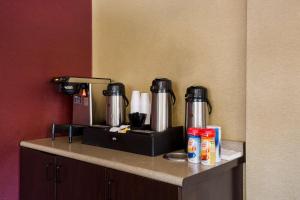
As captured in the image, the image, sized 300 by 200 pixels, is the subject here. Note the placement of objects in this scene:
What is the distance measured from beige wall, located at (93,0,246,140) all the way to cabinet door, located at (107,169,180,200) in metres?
0.67

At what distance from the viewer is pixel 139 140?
1661mm

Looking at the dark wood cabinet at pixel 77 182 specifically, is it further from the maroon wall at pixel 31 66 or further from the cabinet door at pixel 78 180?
the maroon wall at pixel 31 66

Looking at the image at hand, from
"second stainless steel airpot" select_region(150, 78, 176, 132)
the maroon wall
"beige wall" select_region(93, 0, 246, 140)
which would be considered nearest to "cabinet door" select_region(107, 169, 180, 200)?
"second stainless steel airpot" select_region(150, 78, 176, 132)

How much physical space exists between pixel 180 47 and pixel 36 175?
131 cm

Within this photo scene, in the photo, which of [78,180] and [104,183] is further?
[78,180]

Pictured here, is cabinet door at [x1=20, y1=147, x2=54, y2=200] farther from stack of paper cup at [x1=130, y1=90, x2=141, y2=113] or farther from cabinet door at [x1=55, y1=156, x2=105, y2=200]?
stack of paper cup at [x1=130, y1=90, x2=141, y2=113]

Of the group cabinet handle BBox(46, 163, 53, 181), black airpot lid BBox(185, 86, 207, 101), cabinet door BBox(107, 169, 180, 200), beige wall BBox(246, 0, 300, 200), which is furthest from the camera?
cabinet handle BBox(46, 163, 53, 181)

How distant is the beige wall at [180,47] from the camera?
5.69ft

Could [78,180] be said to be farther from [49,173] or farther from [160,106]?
[160,106]

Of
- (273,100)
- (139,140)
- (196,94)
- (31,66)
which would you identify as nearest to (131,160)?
(139,140)

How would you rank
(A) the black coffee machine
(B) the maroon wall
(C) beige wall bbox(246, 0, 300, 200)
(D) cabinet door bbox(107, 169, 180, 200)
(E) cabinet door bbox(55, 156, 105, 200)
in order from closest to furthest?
(D) cabinet door bbox(107, 169, 180, 200) → (C) beige wall bbox(246, 0, 300, 200) → (E) cabinet door bbox(55, 156, 105, 200) → (B) the maroon wall → (A) the black coffee machine

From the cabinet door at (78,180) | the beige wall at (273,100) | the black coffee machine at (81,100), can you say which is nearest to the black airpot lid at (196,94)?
the beige wall at (273,100)

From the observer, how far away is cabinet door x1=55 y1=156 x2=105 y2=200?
154cm

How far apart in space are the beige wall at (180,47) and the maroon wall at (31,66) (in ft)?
0.93
